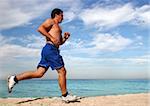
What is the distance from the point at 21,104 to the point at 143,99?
2527 millimetres

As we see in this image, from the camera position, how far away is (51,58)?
273 inches

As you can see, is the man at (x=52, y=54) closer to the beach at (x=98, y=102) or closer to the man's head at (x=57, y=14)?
the man's head at (x=57, y=14)

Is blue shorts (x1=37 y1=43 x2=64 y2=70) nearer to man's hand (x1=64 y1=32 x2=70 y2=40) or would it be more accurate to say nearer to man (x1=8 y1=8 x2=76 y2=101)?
man (x1=8 y1=8 x2=76 y2=101)

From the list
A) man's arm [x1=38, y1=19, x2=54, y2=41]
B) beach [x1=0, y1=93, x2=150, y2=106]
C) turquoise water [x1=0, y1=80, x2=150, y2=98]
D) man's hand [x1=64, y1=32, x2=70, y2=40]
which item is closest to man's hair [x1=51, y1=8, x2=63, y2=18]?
man's arm [x1=38, y1=19, x2=54, y2=41]

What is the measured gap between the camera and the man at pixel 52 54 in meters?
6.92

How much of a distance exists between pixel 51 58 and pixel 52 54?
0.08 m

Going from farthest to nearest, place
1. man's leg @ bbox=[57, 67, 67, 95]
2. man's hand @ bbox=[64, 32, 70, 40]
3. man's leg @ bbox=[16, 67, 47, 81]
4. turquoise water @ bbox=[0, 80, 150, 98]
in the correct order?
turquoise water @ bbox=[0, 80, 150, 98]
man's hand @ bbox=[64, 32, 70, 40]
man's leg @ bbox=[16, 67, 47, 81]
man's leg @ bbox=[57, 67, 67, 95]

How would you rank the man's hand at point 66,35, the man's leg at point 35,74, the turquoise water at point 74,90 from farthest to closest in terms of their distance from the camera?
the turquoise water at point 74,90
the man's hand at point 66,35
the man's leg at point 35,74

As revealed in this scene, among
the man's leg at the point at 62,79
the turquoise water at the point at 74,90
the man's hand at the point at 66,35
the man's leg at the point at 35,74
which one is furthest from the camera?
the turquoise water at the point at 74,90

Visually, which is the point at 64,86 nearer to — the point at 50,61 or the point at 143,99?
the point at 50,61

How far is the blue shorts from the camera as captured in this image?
6910mm

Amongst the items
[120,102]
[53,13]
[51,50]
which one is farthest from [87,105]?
[53,13]

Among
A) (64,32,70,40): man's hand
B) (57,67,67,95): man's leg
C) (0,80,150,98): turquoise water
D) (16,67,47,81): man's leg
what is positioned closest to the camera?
(57,67,67,95): man's leg

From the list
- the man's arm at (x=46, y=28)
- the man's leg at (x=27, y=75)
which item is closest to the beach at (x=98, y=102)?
the man's leg at (x=27, y=75)
